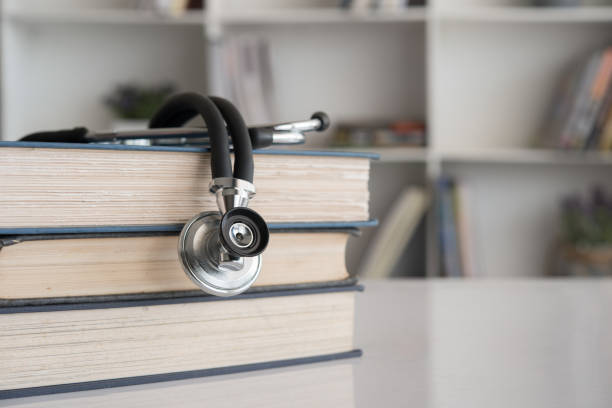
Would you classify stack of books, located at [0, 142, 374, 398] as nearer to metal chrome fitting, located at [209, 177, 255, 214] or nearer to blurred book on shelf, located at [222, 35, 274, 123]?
metal chrome fitting, located at [209, 177, 255, 214]

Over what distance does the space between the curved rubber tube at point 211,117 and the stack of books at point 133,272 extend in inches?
0.9

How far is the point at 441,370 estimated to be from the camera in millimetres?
442

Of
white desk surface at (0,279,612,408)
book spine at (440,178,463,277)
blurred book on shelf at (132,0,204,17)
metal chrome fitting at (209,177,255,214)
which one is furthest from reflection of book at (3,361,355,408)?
blurred book on shelf at (132,0,204,17)

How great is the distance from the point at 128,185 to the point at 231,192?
0.22 feet

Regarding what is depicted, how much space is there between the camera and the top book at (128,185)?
38 centimetres

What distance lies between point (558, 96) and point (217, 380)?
2152mm

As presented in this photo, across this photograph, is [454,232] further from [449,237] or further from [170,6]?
[170,6]

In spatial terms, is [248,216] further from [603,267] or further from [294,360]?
[603,267]

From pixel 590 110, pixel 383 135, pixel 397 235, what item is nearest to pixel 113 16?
pixel 383 135

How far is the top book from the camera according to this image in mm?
377

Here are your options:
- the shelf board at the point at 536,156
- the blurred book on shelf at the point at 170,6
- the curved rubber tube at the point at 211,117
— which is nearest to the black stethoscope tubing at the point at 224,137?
the curved rubber tube at the point at 211,117

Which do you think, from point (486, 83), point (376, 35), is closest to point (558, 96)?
point (486, 83)

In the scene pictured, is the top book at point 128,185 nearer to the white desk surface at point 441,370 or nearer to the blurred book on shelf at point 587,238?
the white desk surface at point 441,370

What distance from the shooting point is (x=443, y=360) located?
1.54ft
